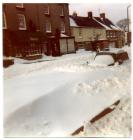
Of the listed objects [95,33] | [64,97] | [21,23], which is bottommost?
[64,97]

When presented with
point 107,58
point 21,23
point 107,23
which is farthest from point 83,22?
point 21,23

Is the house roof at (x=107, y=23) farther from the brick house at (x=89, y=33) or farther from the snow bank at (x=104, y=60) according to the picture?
the snow bank at (x=104, y=60)

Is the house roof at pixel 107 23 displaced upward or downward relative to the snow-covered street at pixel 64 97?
upward

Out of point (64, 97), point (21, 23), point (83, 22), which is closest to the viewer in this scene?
point (64, 97)

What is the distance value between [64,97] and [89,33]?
714mm

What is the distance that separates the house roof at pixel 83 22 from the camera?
3.09 m

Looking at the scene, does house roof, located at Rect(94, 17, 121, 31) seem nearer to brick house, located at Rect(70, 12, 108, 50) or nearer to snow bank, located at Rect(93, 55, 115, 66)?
brick house, located at Rect(70, 12, 108, 50)

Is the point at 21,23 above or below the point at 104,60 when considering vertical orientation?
above

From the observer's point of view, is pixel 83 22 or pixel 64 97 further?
pixel 83 22

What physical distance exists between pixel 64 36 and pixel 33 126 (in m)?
0.92

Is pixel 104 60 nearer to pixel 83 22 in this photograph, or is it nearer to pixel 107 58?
pixel 107 58

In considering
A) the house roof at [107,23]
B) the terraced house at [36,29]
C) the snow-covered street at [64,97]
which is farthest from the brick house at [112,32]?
the terraced house at [36,29]

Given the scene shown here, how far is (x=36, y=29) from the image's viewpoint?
313cm

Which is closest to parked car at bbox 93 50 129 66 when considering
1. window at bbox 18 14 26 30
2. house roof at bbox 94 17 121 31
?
house roof at bbox 94 17 121 31
